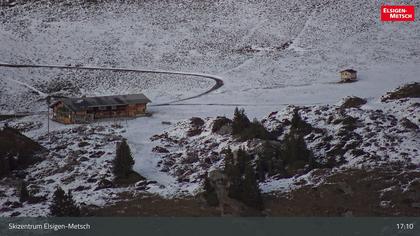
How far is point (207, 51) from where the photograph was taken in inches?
3784

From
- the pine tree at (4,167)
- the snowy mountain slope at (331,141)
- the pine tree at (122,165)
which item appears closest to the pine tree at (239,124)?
the snowy mountain slope at (331,141)

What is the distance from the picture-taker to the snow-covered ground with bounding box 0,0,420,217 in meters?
70.9

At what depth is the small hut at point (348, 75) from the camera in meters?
77.0

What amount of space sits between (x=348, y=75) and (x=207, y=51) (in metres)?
27.3

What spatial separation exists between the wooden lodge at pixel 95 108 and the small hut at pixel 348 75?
28.7m

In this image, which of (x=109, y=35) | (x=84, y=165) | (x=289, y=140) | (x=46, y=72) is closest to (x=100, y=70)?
(x=46, y=72)

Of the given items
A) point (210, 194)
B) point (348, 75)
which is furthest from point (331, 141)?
point (348, 75)

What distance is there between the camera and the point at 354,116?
44.4m

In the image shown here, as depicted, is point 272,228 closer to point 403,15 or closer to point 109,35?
point 109,35

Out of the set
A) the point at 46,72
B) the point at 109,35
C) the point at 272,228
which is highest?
the point at 109,35

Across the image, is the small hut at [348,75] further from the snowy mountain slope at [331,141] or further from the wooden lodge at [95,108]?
the wooden lodge at [95,108]

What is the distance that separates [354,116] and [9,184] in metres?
25.7

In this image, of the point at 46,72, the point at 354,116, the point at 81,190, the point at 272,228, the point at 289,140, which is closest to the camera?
the point at 272,228

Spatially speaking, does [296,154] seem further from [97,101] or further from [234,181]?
[97,101]
